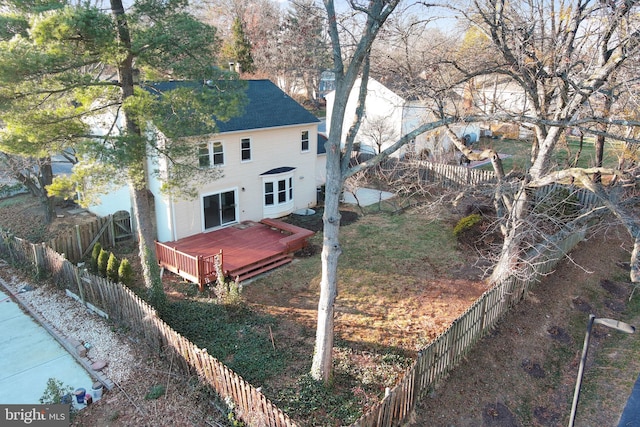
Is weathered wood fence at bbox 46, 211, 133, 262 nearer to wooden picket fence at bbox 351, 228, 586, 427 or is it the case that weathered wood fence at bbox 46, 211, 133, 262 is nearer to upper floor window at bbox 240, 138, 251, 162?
upper floor window at bbox 240, 138, 251, 162

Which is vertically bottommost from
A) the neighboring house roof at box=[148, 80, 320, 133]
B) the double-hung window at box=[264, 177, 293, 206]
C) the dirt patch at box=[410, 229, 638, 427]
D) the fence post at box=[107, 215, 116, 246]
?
the dirt patch at box=[410, 229, 638, 427]

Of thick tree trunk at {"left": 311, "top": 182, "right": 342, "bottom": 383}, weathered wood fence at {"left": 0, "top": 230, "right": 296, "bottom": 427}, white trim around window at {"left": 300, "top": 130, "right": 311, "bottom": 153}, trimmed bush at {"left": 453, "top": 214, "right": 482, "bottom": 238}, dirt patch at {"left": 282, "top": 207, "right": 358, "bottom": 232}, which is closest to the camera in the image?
weathered wood fence at {"left": 0, "top": 230, "right": 296, "bottom": 427}

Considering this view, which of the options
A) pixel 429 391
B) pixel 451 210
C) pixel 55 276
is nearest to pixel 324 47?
pixel 429 391

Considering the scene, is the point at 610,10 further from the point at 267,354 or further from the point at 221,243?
the point at 221,243

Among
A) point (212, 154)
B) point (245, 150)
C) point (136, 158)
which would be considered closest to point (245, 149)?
point (245, 150)

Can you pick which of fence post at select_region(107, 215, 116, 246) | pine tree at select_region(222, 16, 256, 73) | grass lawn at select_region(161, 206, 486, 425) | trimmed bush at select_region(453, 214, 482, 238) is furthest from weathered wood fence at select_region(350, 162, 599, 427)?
pine tree at select_region(222, 16, 256, 73)

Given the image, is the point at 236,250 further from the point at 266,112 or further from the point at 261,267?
the point at 266,112
